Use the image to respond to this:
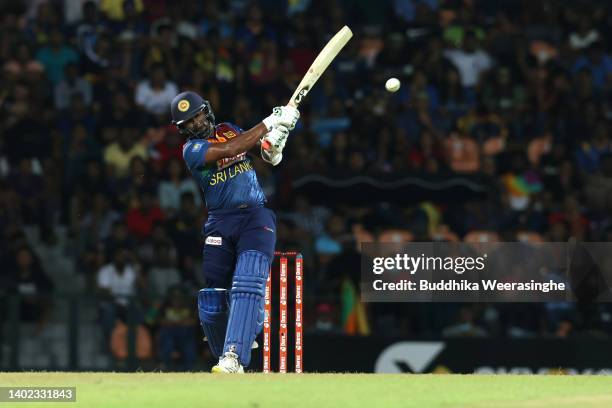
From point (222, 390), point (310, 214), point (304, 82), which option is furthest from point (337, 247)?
point (222, 390)

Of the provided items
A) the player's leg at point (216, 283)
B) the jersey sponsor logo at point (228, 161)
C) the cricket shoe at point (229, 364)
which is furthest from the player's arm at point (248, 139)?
the cricket shoe at point (229, 364)

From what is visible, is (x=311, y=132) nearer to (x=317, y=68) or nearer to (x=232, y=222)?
(x=317, y=68)

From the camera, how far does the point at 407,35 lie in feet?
66.9

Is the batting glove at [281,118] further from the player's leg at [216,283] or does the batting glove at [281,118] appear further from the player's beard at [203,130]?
the player's leg at [216,283]

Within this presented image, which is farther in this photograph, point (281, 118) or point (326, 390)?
point (281, 118)

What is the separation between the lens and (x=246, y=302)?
10711 millimetres

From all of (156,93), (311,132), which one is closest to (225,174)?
(311,132)

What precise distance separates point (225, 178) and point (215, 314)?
101 cm

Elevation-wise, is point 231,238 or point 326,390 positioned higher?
point 231,238

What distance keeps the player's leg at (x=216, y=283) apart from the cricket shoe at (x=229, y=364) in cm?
62

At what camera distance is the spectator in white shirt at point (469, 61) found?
782 inches

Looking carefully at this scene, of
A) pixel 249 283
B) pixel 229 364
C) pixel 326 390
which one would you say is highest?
pixel 249 283

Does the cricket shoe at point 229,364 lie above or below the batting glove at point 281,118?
below

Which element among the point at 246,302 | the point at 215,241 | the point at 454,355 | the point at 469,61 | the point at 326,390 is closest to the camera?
the point at 326,390
